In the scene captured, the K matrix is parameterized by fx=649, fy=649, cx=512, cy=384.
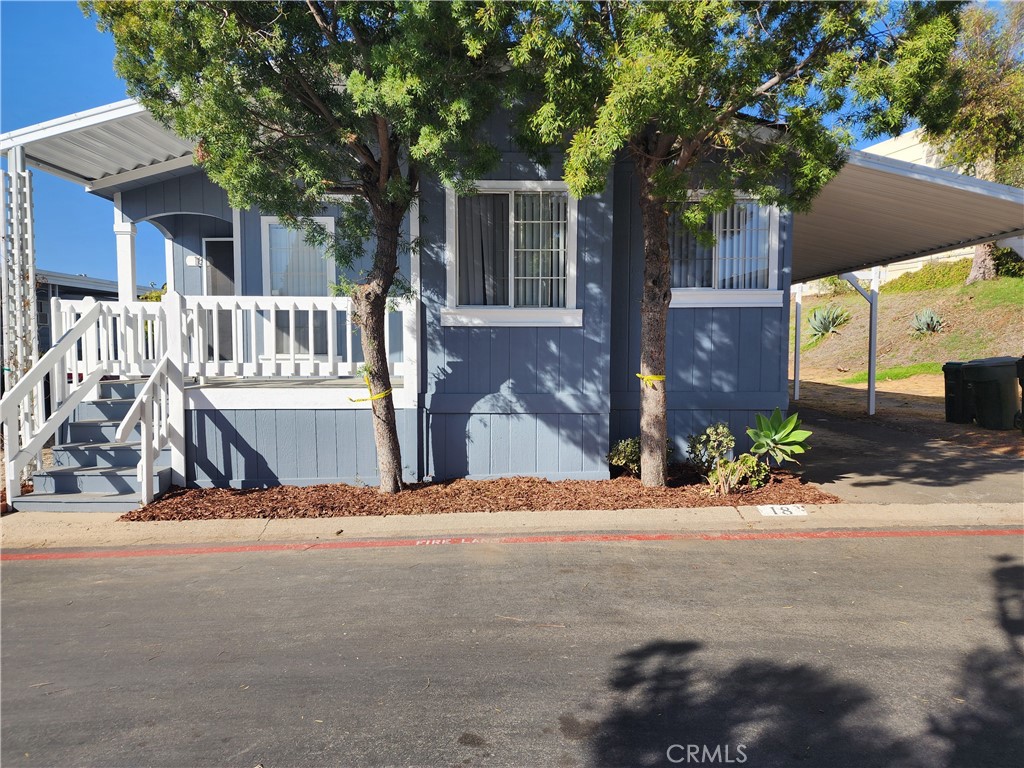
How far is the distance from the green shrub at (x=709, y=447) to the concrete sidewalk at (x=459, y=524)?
97cm

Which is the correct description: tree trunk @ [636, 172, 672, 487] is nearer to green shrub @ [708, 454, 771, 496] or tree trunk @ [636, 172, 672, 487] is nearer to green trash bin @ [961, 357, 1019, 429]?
green shrub @ [708, 454, 771, 496]

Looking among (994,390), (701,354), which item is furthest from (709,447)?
(994,390)

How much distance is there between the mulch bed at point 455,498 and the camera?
6.70 m

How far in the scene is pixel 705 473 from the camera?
7879 mm

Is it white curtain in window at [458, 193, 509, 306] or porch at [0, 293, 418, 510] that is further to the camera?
white curtain in window at [458, 193, 509, 306]

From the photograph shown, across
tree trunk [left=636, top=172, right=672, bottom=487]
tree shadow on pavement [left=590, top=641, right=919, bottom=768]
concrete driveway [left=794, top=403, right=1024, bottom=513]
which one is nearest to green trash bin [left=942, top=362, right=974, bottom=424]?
concrete driveway [left=794, top=403, right=1024, bottom=513]

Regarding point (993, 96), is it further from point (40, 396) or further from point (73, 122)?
point (40, 396)

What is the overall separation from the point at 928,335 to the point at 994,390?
12.8 m

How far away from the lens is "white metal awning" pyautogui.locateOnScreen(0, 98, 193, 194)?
7.12m

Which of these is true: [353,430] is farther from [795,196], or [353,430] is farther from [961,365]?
[961,365]

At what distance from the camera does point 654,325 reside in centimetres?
715

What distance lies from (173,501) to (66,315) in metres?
2.68

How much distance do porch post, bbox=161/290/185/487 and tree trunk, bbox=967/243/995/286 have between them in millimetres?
28151

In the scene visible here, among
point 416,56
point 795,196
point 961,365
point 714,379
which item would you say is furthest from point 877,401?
point 416,56
